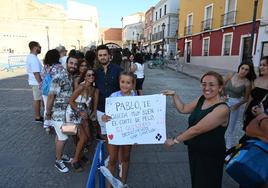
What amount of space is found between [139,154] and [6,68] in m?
17.8

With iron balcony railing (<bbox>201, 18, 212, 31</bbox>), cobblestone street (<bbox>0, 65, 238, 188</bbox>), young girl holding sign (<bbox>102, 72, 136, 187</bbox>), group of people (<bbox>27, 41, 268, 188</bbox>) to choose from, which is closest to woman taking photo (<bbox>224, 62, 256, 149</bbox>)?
group of people (<bbox>27, 41, 268, 188</bbox>)

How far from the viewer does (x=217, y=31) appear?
22.8 m

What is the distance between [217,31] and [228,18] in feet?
6.83

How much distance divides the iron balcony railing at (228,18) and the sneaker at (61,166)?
790 inches

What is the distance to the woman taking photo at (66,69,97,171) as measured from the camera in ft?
10.4

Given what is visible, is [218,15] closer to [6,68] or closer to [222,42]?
[222,42]

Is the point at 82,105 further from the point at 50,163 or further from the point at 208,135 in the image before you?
the point at 208,135

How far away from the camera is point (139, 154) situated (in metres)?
4.22

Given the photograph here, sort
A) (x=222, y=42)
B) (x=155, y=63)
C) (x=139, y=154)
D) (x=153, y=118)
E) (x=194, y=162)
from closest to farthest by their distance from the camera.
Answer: (x=194, y=162), (x=153, y=118), (x=139, y=154), (x=222, y=42), (x=155, y=63)

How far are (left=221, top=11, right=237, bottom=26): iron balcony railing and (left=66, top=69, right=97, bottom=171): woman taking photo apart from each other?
64.6ft

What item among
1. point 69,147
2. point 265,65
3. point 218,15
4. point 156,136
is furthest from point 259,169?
point 218,15

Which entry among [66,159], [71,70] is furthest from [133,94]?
[66,159]

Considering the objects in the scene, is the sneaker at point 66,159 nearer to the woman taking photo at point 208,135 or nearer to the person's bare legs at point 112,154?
the person's bare legs at point 112,154

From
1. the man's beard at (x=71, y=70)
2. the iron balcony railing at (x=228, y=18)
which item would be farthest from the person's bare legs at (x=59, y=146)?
the iron balcony railing at (x=228, y=18)
